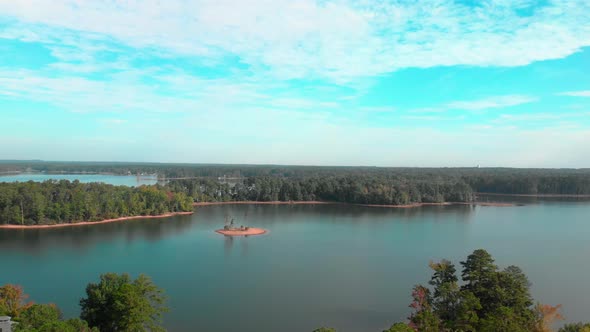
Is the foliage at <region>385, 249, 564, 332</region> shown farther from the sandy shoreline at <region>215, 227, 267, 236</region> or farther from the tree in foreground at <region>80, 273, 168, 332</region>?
the sandy shoreline at <region>215, 227, 267, 236</region>

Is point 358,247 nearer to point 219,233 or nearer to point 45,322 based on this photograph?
point 219,233

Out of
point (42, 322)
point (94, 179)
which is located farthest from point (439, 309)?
point (94, 179)

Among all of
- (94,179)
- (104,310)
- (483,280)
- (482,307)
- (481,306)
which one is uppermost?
(483,280)

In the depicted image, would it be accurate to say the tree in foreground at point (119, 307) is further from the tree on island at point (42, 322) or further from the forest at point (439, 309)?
the tree on island at point (42, 322)

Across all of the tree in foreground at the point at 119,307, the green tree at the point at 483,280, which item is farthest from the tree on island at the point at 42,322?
the green tree at the point at 483,280

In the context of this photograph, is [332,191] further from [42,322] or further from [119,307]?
[42,322]

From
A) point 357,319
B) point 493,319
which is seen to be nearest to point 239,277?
point 357,319
